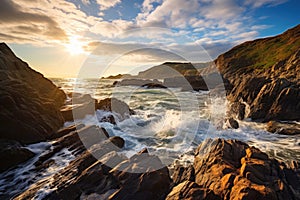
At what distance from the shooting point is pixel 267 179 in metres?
5.34

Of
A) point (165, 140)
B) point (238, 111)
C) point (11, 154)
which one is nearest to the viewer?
point (11, 154)

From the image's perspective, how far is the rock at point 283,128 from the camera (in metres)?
13.9

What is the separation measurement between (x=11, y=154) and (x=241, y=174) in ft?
30.2

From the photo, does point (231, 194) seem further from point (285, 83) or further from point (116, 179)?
point (285, 83)

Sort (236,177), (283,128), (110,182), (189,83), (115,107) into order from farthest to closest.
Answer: (189,83) → (115,107) → (283,128) → (110,182) → (236,177)

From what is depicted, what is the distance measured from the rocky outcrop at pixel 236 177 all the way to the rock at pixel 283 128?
28.8ft

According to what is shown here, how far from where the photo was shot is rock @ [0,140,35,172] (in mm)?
8102

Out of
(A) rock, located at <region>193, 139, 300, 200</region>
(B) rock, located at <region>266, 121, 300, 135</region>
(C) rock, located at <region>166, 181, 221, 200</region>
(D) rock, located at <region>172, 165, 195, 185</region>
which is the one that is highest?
(A) rock, located at <region>193, 139, 300, 200</region>

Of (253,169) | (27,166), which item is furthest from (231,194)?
(27,166)

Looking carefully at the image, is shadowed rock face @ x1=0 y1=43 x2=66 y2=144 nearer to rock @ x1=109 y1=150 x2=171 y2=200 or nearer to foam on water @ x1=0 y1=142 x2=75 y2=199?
foam on water @ x1=0 y1=142 x2=75 y2=199

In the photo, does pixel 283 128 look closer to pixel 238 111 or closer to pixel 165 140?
pixel 238 111

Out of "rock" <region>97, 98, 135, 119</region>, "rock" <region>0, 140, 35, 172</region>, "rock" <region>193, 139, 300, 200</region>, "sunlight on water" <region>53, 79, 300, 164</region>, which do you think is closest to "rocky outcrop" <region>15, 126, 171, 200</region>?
"rock" <region>193, 139, 300, 200</region>

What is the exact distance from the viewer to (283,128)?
47.2ft

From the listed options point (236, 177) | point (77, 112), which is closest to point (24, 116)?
point (77, 112)
